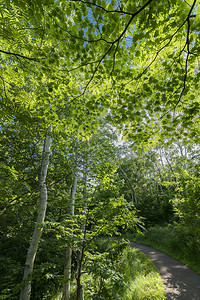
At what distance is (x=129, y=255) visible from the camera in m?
8.17

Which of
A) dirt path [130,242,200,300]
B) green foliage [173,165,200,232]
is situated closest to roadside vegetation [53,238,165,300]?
dirt path [130,242,200,300]

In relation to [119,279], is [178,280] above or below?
below

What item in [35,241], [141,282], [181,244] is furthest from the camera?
[181,244]

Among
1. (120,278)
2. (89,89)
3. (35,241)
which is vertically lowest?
(120,278)

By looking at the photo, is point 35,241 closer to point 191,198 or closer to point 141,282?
point 141,282

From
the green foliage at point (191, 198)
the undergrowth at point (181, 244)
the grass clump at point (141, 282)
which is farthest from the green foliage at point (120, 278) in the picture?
the green foliage at point (191, 198)

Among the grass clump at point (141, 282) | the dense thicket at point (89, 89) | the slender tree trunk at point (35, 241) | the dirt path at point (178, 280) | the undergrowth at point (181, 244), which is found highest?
the dense thicket at point (89, 89)

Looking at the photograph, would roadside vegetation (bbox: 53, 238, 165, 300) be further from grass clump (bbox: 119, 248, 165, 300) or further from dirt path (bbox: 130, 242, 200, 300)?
dirt path (bbox: 130, 242, 200, 300)

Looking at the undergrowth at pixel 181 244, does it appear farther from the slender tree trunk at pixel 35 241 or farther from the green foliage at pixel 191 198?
the slender tree trunk at pixel 35 241

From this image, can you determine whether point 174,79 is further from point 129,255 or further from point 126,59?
point 129,255

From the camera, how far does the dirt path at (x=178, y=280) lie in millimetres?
4469

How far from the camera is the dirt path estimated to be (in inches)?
176

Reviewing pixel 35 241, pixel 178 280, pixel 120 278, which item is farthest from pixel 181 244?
pixel 35 241

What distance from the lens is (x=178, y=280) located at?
5387 mm
